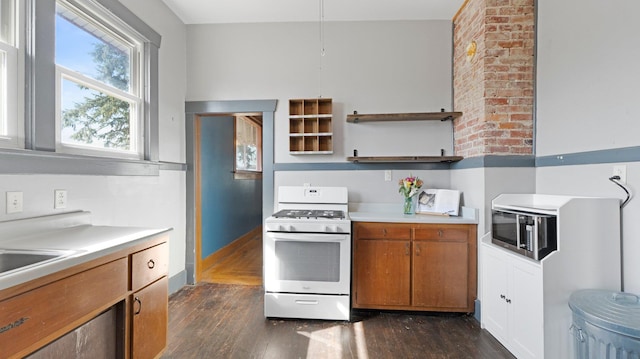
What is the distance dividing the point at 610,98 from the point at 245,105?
3037mm

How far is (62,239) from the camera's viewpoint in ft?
5.00

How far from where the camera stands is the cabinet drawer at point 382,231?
2.65 m

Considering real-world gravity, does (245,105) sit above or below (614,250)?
above

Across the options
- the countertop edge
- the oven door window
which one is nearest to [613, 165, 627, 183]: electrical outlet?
the oven door window

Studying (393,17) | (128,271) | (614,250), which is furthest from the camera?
(393,17)

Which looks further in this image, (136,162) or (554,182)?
(136,162)

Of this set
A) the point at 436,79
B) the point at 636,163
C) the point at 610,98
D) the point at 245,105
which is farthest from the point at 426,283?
the point at 245,105

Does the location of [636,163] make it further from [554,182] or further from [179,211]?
[179,211]

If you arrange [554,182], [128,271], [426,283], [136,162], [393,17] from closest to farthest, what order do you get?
[128,271]
[554,182]
[136,162]
[426,283]
[393,17]

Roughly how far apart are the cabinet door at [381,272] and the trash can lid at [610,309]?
3.88 ft

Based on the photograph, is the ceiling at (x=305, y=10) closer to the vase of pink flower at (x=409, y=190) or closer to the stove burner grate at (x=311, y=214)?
the vase of pink flower at (x=409, y=190)

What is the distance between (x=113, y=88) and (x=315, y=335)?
2506mm

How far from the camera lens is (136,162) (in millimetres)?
2426

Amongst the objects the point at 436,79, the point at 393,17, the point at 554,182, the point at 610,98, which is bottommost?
the point at 554,182
